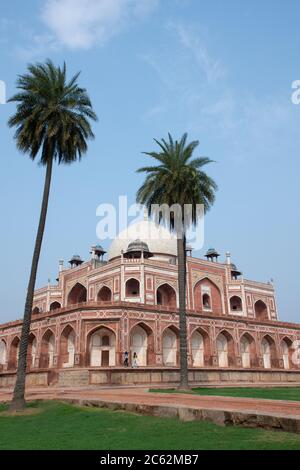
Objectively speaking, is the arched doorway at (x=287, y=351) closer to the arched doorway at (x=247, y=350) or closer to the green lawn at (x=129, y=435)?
the arched doorway at (x=247, y=350)

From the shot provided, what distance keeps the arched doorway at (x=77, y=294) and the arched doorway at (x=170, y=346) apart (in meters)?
18.9

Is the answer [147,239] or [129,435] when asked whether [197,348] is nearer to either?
[147,239]

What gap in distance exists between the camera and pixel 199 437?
8328mm

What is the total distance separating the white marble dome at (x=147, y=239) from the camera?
58.7 m

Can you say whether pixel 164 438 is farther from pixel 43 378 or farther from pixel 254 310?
pixel 254 310

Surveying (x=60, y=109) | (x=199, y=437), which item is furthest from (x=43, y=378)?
(x=199, y=437)

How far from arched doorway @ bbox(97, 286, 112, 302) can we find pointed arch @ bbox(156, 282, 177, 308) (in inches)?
234

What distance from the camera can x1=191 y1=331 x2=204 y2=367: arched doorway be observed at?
42656 millimetres

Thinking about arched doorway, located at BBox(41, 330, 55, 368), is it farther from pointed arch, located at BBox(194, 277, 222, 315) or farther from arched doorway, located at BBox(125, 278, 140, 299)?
pointed arch, located at BBox(194, 277, 222, 315)

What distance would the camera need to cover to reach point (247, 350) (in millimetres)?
46375

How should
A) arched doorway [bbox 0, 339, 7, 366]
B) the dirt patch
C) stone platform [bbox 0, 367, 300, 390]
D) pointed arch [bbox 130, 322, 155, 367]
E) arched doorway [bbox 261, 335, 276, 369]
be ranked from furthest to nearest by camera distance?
arched doorway [bbox 0, 339, 7, 366] < arched doorway [bbox 261, 335, 276, 369] < pointed arch [bbox 130, 322, 155, 367] < stone platform [bbox 0, 367, 300, 390] < the dirt patch

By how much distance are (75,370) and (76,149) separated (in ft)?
54.2

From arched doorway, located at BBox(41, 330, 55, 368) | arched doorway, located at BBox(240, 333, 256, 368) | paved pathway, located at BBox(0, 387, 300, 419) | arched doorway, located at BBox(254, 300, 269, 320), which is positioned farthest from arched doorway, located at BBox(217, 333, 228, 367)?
paved pathway, located at BBox(0, 387, 300, 419)

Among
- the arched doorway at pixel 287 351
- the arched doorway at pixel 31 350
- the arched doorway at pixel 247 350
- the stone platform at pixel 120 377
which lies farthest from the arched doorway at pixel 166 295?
the stone platform at pixel 120 377
